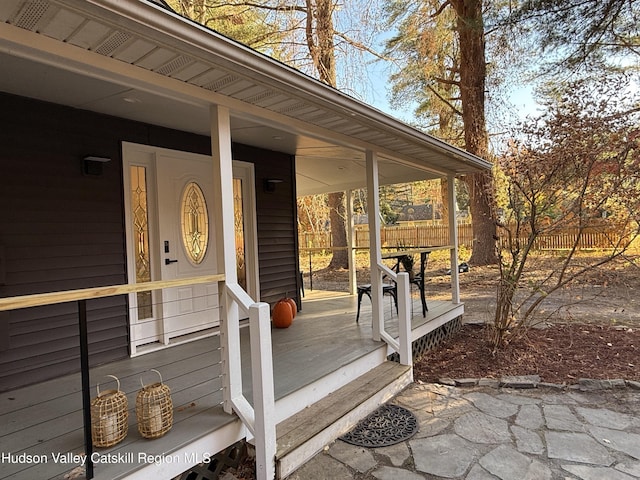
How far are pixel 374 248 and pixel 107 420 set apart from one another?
277 cm

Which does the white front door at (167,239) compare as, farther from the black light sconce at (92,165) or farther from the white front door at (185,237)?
the black light sconce at (92,165)

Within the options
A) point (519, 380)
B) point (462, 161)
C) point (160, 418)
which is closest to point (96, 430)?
point (160, 418)

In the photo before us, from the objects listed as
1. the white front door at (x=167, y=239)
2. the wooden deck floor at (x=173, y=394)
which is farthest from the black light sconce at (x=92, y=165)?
the wooden deck floor at (x=173, y=394)

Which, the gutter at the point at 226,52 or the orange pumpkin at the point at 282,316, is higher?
the gutter at the point at 226,52

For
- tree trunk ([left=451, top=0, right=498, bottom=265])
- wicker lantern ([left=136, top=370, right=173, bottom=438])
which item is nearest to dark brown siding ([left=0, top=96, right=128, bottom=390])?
wicker lantern ([left=136, top=370, right=173, bottom=438])

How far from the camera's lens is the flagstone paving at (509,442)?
2.40 m

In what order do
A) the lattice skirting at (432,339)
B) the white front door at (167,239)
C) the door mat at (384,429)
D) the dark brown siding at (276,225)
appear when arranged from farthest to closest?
the dark brown siding at (276,225), the lattice skirting at (432,339), the white front door at (167,239), the door mat at (384,429)

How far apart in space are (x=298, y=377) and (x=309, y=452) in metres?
0.57

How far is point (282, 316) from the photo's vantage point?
15.3 feet

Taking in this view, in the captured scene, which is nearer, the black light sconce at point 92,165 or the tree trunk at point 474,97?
the black light sconce at point 92,165

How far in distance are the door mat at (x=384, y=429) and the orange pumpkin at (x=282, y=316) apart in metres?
1.68

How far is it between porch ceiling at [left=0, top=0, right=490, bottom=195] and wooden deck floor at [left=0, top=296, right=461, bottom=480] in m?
1.95

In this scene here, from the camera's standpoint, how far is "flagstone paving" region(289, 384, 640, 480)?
7.88 ft

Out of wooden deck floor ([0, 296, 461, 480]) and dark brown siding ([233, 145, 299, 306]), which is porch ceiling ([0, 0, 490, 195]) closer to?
dark brown siding ([233, 145, 299, 306])
